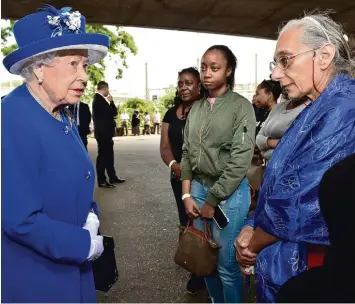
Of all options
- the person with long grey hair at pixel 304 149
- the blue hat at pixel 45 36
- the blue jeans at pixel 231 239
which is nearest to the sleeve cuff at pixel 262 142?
the blue jeans at pixel 231 239

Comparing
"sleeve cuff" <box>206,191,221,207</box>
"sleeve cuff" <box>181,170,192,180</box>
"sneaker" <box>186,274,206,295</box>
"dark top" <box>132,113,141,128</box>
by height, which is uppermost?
"sleeve cuff" <box>181,170,192,180</box>

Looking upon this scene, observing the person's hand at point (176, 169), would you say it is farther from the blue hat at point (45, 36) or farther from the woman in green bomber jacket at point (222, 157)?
the blue hat at point (45, 36)

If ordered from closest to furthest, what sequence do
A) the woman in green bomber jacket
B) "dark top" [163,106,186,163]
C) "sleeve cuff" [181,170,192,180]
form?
the woman in green bomber jacket, "sleeve cuff" [181,170,192,180], "dark top" [163,106,186,163]

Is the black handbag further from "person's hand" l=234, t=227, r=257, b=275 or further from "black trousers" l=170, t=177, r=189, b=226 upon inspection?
"black trousers" l=170, t=177, r=189, b=226

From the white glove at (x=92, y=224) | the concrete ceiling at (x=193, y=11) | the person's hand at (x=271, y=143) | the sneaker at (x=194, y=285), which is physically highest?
the concrete ceiling at (x=193, y=11)

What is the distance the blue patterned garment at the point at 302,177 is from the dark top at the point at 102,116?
23.7ft

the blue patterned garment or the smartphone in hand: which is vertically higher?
the blue patterned garment

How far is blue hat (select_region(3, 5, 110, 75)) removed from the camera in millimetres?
1632

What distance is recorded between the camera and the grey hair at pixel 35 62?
1684 mm

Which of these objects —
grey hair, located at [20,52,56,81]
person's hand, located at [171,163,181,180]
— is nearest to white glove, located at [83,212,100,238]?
grey hair, located at [20,52,56,81]

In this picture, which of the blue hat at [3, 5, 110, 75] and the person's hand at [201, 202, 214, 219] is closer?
the blue hat at [3, 5, 110, 75]

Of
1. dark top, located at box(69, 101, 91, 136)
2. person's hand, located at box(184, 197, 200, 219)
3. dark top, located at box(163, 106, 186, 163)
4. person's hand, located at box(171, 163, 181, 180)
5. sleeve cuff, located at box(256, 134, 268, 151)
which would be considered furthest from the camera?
dark top, located at box(69, 101, 91, 136)

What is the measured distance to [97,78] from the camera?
80.6 feet

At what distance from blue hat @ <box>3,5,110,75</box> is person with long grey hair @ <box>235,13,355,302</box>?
812mm
